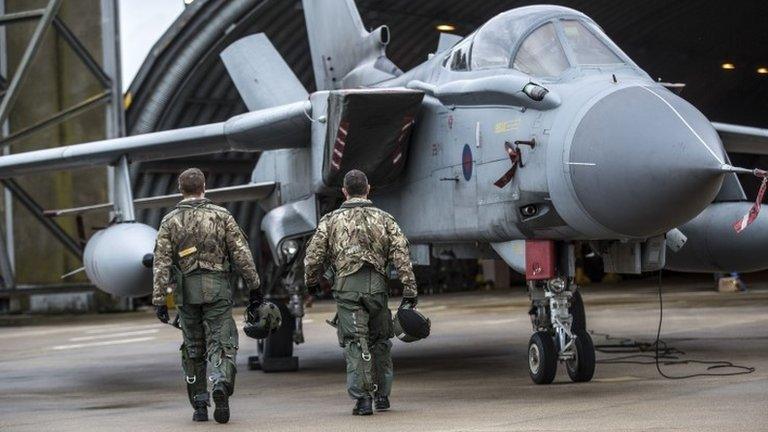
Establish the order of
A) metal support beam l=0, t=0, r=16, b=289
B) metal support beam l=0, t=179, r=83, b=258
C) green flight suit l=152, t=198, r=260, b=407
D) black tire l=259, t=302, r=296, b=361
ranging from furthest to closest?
1. metal support beam l=0, t=0, r=16, b=289
2. metal support beam l=0, t=179, r=83, b=258
3. black tire l=259, t=302, r=296, b=361
4. green flight suit l=152, t=198, r=260, b=407

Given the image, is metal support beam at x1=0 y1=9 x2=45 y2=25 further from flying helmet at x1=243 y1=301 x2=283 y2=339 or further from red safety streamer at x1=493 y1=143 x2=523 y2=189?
flying helmet at x1=243 y1=301 x2=283 y2=339

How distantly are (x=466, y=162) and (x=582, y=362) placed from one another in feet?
6.37

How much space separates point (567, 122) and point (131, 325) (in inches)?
668

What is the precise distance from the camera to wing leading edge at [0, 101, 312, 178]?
1224 cm

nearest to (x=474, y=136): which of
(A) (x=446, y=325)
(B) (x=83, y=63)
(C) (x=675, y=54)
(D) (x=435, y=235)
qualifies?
(D) (x=435, y=235)

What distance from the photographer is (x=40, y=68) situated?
29.5 meters

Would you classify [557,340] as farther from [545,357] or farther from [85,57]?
[85,57]

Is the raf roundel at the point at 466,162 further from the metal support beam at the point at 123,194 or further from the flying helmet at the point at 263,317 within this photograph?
the metal support beam at the point at 123,194

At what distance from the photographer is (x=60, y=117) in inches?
1050

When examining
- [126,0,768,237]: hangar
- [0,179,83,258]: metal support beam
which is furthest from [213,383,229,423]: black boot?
[0,179,83,258]: metal support beam

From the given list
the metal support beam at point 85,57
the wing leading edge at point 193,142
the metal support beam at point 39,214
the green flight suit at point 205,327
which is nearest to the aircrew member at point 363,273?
the green flight suit at point 205,327

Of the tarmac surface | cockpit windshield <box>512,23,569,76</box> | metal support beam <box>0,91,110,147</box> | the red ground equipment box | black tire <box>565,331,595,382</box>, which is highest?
metal support beam <box>0,91,110,147</box>

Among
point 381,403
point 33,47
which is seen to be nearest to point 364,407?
point 381,403

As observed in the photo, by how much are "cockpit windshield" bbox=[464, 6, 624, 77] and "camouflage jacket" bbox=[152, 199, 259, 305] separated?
2.79 m
